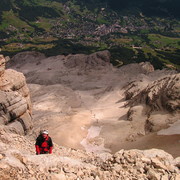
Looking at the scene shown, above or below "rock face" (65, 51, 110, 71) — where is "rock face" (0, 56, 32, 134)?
above

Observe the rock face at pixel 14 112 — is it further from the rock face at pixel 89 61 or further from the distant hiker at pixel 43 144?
the rock face at pixel 89 61

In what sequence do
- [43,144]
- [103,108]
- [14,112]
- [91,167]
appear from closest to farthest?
[91,167]
[43,144]
[14,112]
[103,108]

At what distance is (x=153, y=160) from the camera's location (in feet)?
46.0

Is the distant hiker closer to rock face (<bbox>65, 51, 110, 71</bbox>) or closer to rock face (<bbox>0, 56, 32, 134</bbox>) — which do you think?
rock face (<bbox>0, 56, 32, 134</bbox>)

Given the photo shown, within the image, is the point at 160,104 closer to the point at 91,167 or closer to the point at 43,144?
the point at 43,144

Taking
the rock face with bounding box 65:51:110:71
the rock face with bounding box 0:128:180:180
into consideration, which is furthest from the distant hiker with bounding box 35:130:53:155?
the rock face with bounding box 65:51:110:71

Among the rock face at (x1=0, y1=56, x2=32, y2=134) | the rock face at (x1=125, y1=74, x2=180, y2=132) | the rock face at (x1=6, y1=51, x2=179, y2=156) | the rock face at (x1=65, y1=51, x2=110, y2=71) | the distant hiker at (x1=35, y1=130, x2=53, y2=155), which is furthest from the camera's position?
the rock face at (x1=65, y1=51, x2=110, y2=71)

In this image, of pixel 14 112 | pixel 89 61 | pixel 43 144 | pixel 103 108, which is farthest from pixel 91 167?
pixel 89 61

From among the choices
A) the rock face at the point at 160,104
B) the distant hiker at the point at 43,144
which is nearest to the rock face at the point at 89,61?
the rock face at the point at 160,104

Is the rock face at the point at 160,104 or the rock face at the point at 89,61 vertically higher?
the rock face at the point at 160,104

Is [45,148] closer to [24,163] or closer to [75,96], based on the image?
[24,163]

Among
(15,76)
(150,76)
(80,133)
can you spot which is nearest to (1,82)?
(15,76)

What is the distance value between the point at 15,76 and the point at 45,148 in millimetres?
18314

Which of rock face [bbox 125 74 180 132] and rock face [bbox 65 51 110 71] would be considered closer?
rock face [bbox 125 74 180 132]
